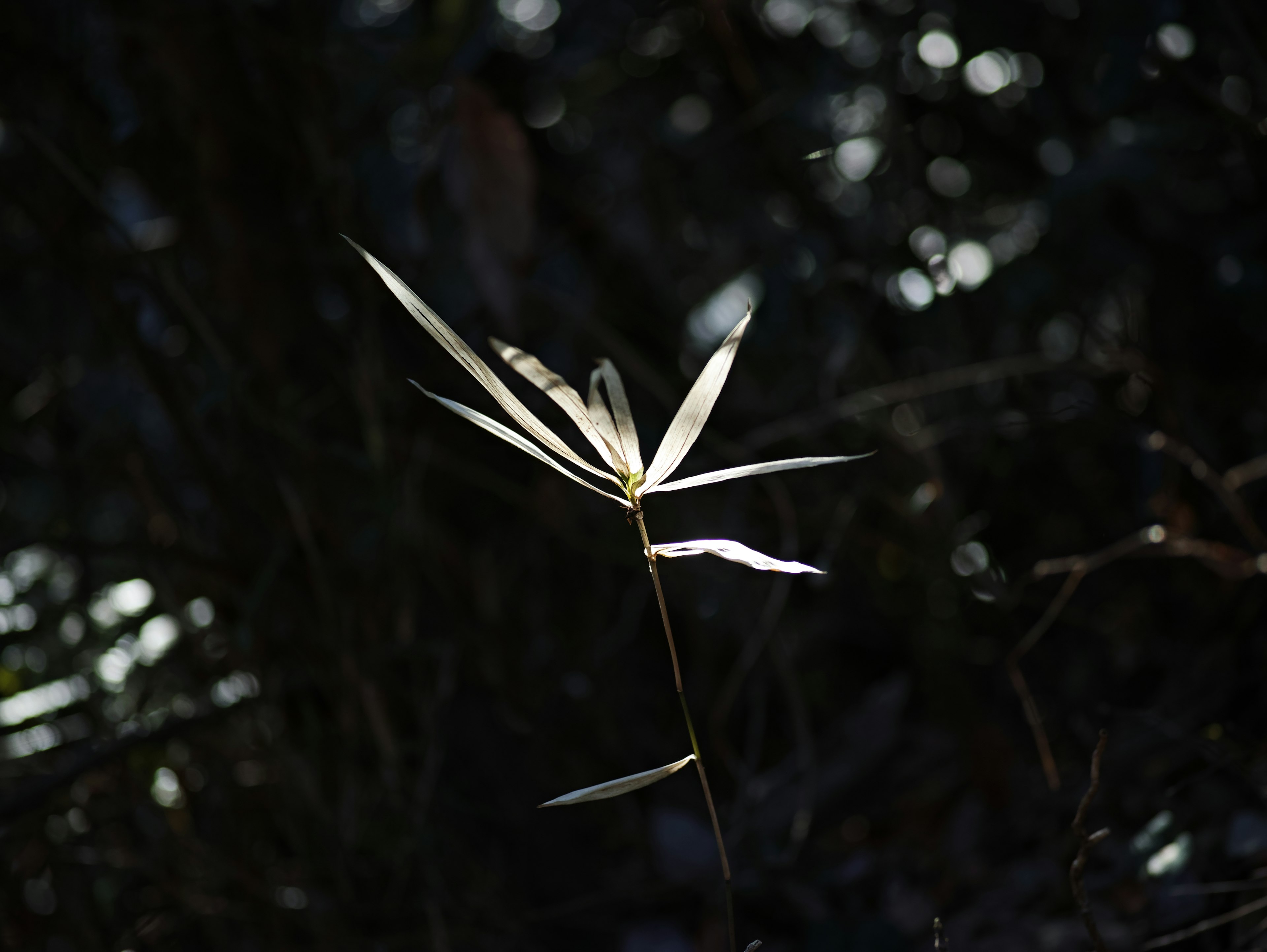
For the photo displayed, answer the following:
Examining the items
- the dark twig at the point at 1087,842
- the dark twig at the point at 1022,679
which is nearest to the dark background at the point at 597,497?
the dark twig at the point at 1022,679

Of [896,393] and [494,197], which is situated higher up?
[494,197]

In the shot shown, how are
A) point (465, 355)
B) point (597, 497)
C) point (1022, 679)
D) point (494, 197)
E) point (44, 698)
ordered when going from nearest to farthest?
point (465, 355)
point (1022, 679)
point (494, 197)
point (44, 698)
point (597, 497)

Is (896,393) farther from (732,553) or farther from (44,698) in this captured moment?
(44,698)

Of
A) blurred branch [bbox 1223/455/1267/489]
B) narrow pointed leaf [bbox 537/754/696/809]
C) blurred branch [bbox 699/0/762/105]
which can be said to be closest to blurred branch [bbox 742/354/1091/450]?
blurred branch [bbox 1223/455/1267/489]

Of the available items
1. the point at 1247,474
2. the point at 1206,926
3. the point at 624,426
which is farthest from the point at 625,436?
the point at 1247,474

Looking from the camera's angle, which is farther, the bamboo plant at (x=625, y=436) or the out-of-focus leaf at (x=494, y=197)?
the out-of-focus leaf at (x=494, y=197)

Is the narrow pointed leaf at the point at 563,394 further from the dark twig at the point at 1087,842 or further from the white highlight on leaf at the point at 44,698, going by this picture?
the white highlight on leaf at the point at 44,698

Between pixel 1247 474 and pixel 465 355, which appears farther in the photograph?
pixel 1247 474

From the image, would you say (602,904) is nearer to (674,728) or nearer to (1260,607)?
(674,728)
